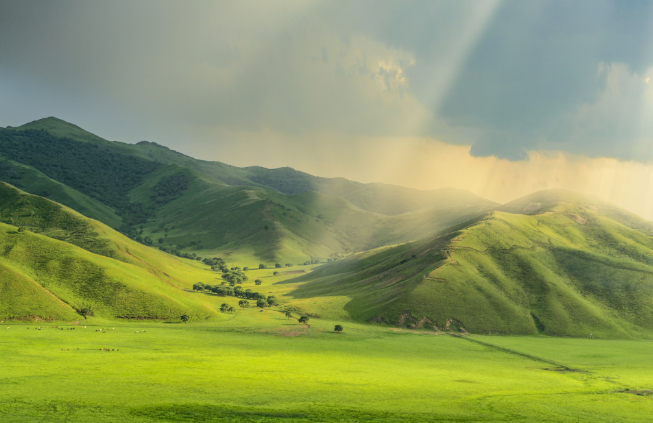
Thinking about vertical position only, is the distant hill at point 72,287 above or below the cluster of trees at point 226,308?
above

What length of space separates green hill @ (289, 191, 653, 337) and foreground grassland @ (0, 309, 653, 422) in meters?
19.6

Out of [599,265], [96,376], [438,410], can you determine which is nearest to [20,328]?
[96,376]

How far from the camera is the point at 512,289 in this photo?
520 ft

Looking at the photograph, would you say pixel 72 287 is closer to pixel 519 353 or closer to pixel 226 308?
pixel 226 308

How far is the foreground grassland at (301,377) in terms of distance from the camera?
5375 centimetres

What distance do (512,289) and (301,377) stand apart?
388 ft

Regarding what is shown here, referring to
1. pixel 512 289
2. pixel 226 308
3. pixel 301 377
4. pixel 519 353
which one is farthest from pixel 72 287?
pixel 512 289

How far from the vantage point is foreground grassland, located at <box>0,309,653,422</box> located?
53750 millimetres

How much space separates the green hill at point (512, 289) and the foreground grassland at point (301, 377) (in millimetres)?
19637

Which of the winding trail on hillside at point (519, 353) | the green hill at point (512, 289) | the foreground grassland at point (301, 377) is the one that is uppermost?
the green hill at point (512, 289)

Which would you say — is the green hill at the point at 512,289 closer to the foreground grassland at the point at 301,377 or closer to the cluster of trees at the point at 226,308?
the foreground grassland at the point at 301,377

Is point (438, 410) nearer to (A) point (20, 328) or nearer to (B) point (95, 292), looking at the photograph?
(A) point (20, 328)

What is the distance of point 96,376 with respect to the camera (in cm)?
6309

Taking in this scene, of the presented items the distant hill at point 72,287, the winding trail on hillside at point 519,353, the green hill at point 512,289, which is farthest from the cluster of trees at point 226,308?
the winding trail on hillside at point 519,353
